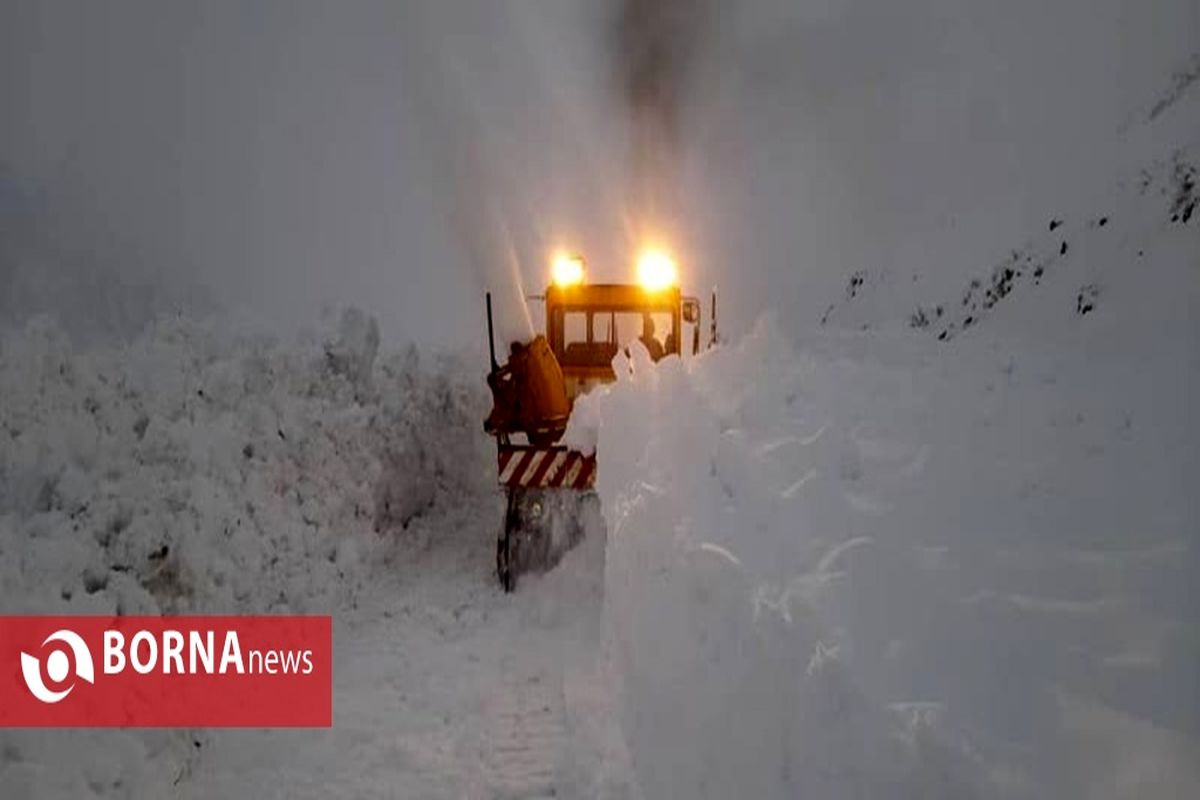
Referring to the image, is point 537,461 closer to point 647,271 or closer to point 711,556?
point 647,271

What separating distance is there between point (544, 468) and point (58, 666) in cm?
457

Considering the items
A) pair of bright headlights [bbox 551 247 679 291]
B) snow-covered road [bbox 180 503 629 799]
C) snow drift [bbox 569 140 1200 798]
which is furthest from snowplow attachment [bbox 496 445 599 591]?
pair of bright headlights [bbox 551 247 679 291]

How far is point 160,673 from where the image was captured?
4.42 m

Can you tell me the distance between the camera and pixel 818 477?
326 cm

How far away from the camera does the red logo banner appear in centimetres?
388

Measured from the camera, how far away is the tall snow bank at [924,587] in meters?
1.56

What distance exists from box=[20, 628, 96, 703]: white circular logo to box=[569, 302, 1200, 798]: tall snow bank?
2.99m

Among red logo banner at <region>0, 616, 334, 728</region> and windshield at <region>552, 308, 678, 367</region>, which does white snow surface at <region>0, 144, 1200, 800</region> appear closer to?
red logo banner at <region>0, 616, 334, 728</region>

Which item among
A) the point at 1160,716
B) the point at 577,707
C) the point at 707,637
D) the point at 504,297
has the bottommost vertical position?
the point at 577,707

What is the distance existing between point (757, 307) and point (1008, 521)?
22.7 meters

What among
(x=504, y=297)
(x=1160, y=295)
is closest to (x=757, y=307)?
(x=504, y=297)

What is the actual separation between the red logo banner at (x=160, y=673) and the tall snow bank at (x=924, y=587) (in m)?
2.34

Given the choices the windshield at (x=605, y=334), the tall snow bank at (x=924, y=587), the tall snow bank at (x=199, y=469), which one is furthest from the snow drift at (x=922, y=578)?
the windshield at (x=605, y=334)

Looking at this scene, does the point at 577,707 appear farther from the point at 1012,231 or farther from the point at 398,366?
the point at 1012,231
